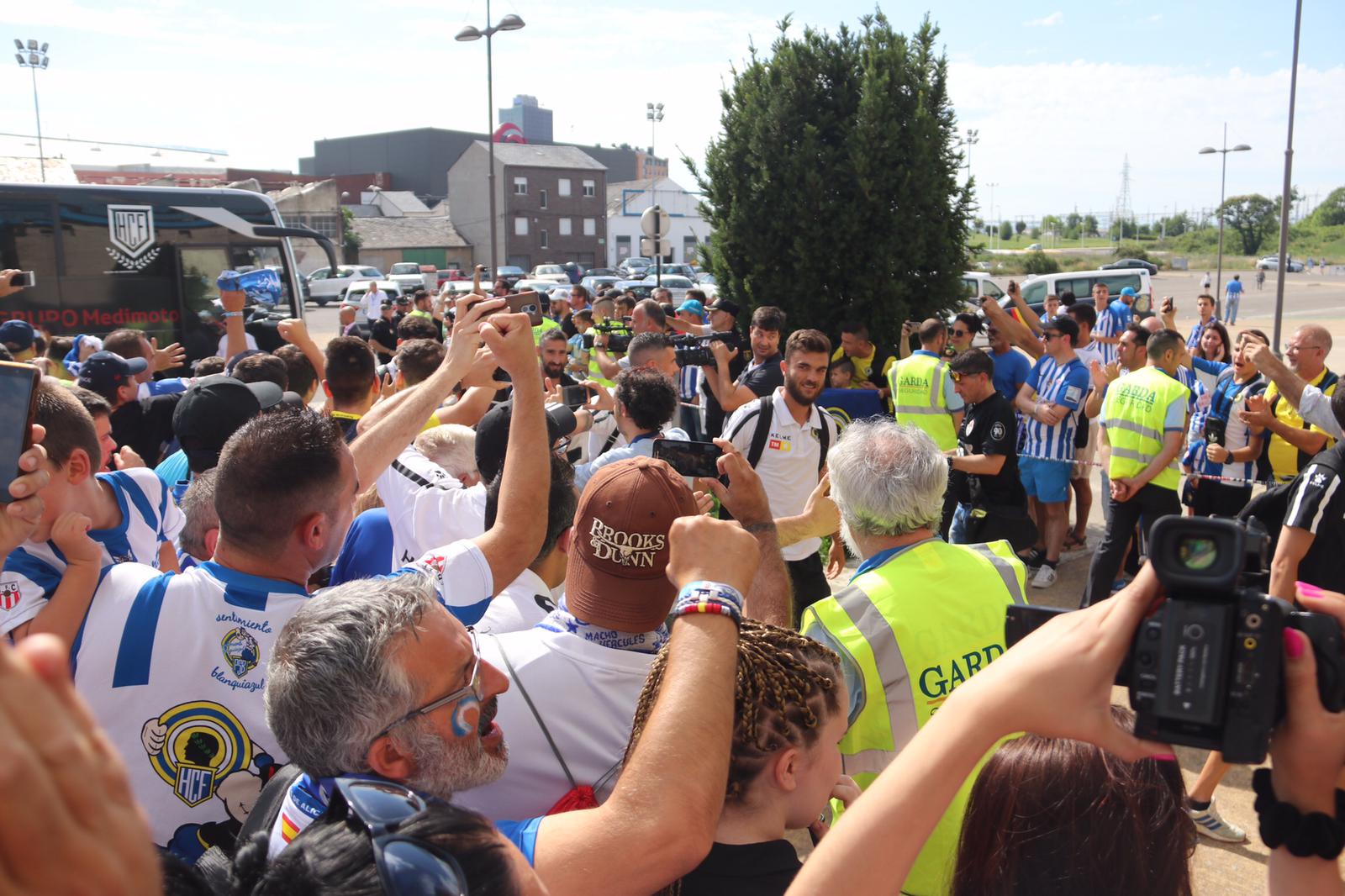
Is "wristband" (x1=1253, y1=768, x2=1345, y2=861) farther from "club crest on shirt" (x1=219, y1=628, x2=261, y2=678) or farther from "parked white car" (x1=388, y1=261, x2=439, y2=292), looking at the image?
"parked white car" (x1=388, y1=261, x2=439, y2=292)

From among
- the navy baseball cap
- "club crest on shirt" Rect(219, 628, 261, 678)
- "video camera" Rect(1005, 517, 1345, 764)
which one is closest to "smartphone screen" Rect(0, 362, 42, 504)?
"club crest on shirt" Rect(219, 628, 261, 678)

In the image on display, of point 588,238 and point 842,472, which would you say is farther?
point 588,238

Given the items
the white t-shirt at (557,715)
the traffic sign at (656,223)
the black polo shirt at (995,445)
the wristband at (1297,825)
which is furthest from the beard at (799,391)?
the traffic sign at (656,223)

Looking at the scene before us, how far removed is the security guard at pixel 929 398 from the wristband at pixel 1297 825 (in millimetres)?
6341

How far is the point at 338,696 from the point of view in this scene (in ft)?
5.13

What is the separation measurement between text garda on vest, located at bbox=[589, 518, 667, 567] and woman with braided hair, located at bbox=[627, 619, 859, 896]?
0.29 m

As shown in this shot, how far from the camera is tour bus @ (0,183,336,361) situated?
12570 millimetres

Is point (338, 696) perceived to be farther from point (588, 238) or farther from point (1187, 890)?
point (588, 238)

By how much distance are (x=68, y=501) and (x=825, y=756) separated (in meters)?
2.17

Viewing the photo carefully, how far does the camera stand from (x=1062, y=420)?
7793 mm

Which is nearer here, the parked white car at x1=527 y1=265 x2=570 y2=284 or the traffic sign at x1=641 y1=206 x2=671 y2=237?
the traffic sign at x1=641 y1=206 x2=671 y2=237

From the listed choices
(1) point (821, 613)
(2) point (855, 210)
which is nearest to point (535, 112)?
(2) point (855, 210)

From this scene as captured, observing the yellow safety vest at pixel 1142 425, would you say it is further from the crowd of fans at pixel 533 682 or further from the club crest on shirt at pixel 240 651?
the club crest on shirt at pixel 240 651

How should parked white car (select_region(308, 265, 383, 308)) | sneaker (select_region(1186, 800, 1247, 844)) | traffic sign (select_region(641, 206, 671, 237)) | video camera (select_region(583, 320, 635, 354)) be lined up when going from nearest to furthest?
1. sneaker (select_region(1186, 800, 1247, 844))
2. video camera (select_region(583, 320, 635, 354))
3. traffic sign (select_region(641, 206, 671, 237))
4. parked white car (select_region(308, 265, 383, 308))
